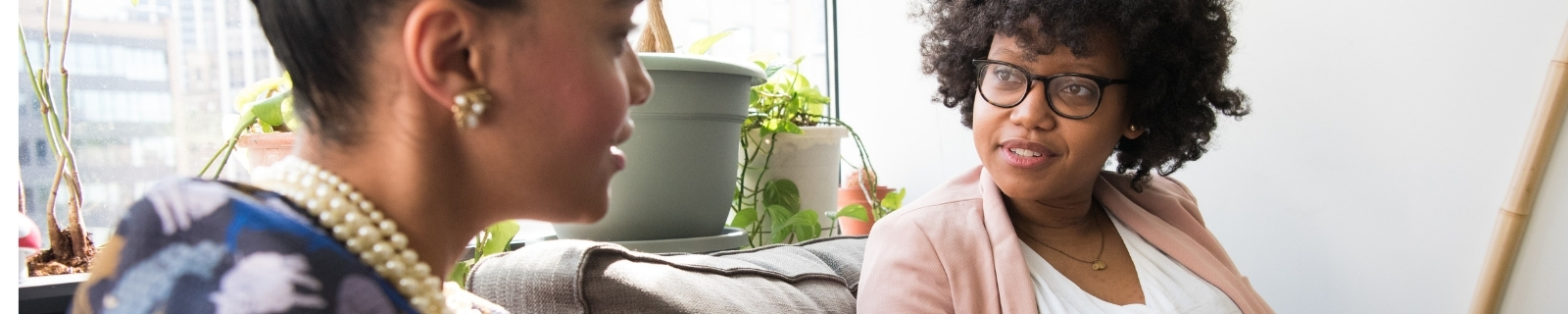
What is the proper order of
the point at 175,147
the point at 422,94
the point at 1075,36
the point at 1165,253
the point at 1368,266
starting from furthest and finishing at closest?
the point at 1368,266 < the point at 175,147 < the point at 1165,253 < the point at 1075,36 < the point at 422,94

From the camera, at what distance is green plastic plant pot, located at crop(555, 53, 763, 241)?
3.99ft

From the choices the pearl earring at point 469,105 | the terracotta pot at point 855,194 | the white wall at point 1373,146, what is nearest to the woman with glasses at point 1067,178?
the white wall at point 1373,146

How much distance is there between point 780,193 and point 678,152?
1.32 feet

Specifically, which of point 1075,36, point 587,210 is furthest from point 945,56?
point 587,210

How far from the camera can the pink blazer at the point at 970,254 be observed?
102 cm

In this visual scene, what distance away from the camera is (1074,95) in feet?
3.46

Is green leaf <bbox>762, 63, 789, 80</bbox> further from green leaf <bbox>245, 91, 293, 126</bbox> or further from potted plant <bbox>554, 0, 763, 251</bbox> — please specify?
green leaf <bbox>245, 91, 293, 126</bbox>

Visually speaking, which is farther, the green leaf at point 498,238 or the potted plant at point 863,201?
the potted plant at point 863,201

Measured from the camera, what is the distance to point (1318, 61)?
61.3 inches

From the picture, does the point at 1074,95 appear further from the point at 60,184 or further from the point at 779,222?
the point at 60,184

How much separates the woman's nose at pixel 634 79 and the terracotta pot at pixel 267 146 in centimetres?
72

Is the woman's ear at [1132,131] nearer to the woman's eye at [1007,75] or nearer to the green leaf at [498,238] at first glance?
the woman's eye at [1007,75]

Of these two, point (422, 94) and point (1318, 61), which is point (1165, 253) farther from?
point (422, 94)

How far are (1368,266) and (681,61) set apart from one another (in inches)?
45.5
